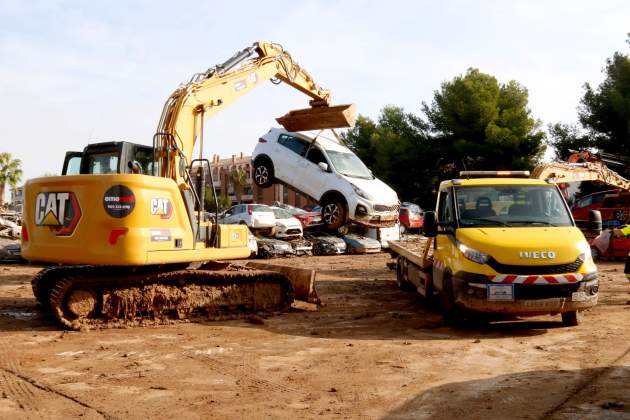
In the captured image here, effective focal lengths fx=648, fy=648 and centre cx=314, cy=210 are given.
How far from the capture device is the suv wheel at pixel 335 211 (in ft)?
53.1

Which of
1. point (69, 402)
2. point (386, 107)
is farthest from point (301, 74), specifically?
point (386, 107)

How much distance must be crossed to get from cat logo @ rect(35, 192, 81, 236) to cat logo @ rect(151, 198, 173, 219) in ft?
3.17

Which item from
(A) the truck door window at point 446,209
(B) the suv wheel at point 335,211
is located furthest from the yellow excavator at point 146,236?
(B) the suv wheel at point 335,211

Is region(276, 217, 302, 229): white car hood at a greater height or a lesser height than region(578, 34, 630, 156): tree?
lesser

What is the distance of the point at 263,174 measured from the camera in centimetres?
1675

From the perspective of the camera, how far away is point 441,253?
9641mm

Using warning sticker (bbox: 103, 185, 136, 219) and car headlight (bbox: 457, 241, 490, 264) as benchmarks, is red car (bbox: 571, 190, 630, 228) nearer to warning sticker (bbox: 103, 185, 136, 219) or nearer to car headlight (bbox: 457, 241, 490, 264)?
car headlight (bbox: 457, 241, 490, 264)

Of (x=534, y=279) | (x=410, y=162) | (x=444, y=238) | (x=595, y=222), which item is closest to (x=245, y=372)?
(x=534, y=279)

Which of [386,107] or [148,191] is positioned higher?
[386,107]

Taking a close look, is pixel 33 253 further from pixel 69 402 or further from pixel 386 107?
pixel 386 107

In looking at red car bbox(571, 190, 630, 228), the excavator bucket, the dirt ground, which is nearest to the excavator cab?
the dirt ground

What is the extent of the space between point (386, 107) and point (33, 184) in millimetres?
47737

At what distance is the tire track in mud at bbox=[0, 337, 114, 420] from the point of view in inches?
206

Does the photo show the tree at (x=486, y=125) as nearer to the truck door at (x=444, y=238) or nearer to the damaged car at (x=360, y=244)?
the damaged car at (x=360, y=244)
